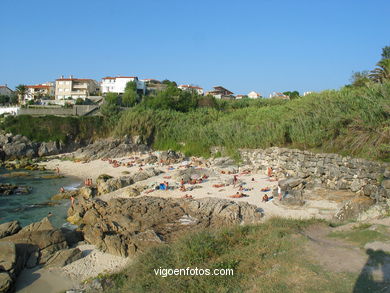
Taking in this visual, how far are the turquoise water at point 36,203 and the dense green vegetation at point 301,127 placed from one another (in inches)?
462

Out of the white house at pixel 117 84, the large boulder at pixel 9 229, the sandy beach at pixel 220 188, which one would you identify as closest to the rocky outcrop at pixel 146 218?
the sandy beach at pixel 220 188

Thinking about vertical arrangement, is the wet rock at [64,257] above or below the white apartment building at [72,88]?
below

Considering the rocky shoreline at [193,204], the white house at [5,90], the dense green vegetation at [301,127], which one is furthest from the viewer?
the white house at [5,90]

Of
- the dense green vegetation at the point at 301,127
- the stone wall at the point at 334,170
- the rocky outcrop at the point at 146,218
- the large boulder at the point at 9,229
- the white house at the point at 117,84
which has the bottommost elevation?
the large boulder at the point at 9,229

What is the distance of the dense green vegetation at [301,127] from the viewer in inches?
663

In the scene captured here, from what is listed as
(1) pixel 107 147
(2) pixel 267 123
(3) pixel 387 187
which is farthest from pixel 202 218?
(1) pixel 107 147

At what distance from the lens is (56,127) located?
38.7 metres

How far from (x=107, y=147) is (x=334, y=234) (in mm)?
29013

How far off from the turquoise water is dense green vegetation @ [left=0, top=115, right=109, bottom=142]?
497 inches

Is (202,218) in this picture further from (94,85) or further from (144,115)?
(94,85)

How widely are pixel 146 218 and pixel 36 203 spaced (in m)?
8.51

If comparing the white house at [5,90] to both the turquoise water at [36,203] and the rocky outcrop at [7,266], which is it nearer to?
the turquoise water at [36,203]

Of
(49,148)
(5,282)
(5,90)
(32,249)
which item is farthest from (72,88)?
(5,282)

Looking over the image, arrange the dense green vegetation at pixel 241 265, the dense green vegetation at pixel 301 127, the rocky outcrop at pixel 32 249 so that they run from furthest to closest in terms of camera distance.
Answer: the dense green vegetation at pixel 301 127, the rocky outcrop at pixel 32 249, the dense green vegetation at pixel 241 265
